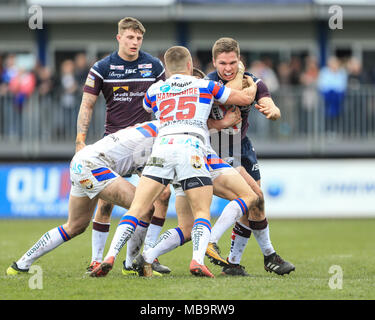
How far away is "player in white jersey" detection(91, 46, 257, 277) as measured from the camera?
767cm

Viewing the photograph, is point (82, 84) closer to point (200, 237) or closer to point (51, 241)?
point (51, 241)

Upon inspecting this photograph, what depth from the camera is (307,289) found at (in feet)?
23.0

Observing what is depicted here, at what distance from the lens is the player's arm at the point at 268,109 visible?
830cm

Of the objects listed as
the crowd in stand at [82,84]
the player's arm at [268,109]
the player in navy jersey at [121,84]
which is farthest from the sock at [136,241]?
the crowd in stand at [82,84]

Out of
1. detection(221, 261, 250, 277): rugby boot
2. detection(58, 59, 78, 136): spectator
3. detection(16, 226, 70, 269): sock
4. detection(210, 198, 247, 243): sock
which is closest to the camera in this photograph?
detection(210, 198, 247, 243): sock

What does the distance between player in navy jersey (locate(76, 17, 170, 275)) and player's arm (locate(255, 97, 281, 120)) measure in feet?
5.36

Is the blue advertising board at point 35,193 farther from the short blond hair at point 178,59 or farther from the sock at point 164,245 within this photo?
the short blond hair at point 178,59

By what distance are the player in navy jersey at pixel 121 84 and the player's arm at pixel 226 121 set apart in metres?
1.32

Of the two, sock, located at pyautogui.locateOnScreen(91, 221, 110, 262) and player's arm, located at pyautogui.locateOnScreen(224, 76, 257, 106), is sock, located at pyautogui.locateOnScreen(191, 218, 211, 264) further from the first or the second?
sock, located at pyautogui.locateOnScreen(91, 221, 110, 262)

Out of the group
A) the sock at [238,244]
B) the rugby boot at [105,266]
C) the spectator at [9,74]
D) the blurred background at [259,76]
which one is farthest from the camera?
the spectator at [9,74]

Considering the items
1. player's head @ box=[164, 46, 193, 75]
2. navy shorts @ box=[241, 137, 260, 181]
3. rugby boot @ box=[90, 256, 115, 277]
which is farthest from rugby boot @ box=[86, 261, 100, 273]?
player's head @ box=[164, 46, 193, 75]

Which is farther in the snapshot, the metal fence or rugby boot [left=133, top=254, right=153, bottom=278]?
the metal fence
